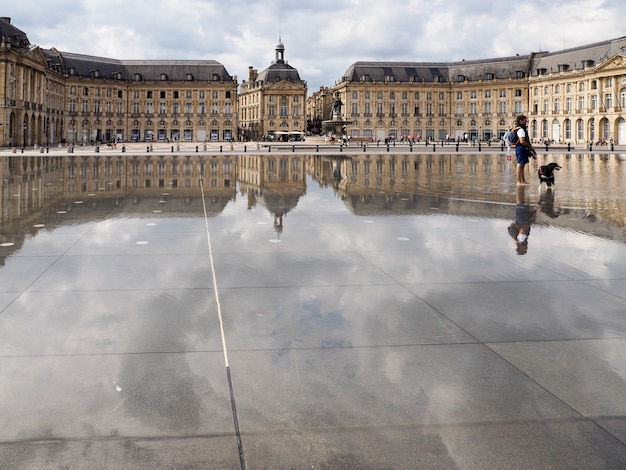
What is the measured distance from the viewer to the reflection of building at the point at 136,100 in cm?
11069

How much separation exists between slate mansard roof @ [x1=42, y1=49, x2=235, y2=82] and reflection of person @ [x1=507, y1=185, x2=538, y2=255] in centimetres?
11370

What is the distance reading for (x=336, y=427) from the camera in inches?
163

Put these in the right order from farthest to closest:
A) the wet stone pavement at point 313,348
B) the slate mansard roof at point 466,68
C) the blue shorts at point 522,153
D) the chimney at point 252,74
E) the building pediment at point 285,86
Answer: the chimney at point 252,74
the building pediment at point 285,86
the slate mansard roof at point 466,68
the blue shorts at point 522,153
the wet stone pavement at point 313,348

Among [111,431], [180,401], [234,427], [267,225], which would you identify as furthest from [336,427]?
[267,225]

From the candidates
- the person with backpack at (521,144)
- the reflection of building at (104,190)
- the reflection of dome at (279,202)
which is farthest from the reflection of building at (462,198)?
the reflection of building at (104,190)

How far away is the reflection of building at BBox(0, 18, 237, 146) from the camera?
363ft

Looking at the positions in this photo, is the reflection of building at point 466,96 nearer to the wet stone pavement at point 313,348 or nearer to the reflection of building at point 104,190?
the reflection of building at point 104,190

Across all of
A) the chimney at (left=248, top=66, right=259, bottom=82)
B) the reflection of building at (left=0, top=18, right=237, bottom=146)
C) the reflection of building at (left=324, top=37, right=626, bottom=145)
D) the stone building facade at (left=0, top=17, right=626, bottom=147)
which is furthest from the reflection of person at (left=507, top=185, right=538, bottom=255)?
the chimney at (left=248, top=66, right=259, bottom=82)

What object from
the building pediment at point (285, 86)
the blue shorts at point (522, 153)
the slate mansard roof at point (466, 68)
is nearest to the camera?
the blue shorts at point (522, 153)

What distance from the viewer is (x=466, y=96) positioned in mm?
125688

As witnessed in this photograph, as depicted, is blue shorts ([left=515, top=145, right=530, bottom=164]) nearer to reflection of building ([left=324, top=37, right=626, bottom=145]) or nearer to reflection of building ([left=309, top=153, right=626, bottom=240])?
reflection of building ([left=309, top=153, right=626, bottom=240])

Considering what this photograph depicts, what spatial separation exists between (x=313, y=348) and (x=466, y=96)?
12760cm

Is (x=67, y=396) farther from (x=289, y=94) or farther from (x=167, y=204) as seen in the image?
(x=289, y=94)

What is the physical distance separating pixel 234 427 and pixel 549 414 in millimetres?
2188
